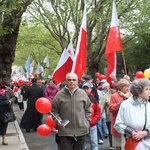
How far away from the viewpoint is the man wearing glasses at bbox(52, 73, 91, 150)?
199 inches

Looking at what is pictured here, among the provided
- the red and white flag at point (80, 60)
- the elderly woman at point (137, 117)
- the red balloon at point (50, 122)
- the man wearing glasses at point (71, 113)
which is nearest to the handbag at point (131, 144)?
the elderly woman at point (137, 117)

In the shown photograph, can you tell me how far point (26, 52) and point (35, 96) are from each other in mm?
37983

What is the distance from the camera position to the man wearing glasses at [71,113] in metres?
5.05

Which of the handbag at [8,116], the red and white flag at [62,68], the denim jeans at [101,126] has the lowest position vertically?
the denim jeans at [101,126]

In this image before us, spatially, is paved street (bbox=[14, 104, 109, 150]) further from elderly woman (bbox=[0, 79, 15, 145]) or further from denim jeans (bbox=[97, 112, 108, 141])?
elderly woman (bbox=[0, 79, 15, 145])

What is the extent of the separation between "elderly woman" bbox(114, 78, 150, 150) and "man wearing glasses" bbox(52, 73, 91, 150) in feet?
3.36

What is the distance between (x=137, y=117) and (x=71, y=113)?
1302 millimetres

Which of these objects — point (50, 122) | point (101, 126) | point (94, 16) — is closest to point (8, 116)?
point (101, 126)

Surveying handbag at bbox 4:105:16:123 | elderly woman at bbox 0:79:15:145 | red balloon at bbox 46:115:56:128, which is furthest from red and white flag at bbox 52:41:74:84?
red balloon at bbox 46:115:56:128

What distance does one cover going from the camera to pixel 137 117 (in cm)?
400

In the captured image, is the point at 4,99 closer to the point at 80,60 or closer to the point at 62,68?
the point at 62,68

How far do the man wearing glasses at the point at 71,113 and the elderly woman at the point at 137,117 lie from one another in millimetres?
1023

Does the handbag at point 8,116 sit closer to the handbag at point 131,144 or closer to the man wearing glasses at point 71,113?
the man wearing glasses at point 71,113

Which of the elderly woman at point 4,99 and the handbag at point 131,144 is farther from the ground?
the elderly woman at point 4,99
